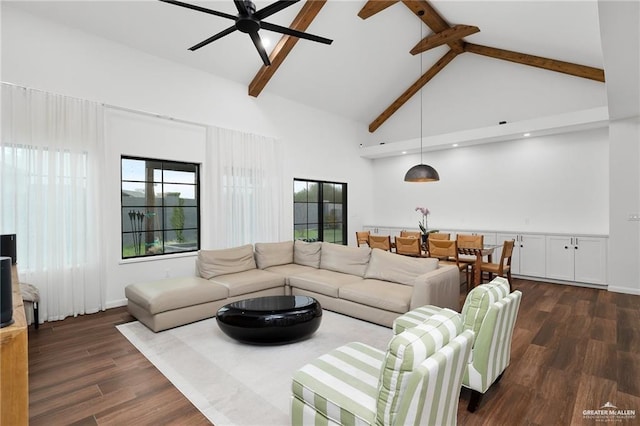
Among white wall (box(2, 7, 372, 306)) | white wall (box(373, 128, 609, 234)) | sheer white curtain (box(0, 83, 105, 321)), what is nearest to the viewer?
sheer white curtain (box(0, 83, 105, 321))

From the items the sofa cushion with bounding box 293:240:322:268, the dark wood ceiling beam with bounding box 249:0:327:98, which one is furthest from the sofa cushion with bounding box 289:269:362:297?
the dark wood ceiling beam with bounding box 249:0:327:98

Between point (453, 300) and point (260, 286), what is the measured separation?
8.37 feet

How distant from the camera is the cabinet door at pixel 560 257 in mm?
5852

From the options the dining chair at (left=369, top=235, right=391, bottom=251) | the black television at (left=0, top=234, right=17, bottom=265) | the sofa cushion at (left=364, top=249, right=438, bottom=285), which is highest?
the black television at (left=0, top=234, right=17, bottom=265)

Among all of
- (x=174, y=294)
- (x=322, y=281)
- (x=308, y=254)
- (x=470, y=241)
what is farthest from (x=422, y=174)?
(x=174, y=294)

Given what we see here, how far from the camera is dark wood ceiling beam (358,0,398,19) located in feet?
16.9

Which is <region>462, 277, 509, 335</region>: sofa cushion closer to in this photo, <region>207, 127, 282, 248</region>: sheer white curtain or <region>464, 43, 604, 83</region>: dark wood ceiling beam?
<region>207, 127, 282, 248</region>: sheer white curtain

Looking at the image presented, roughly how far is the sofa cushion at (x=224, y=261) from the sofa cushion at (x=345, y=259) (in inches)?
46.5

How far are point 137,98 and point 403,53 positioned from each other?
5.27 meters

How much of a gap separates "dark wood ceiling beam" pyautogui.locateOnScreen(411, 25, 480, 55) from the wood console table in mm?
→ 7339

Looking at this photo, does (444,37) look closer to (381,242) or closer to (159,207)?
(381,242)

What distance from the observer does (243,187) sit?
6043mm

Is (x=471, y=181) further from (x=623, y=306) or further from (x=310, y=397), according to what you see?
(x=310, y=397)

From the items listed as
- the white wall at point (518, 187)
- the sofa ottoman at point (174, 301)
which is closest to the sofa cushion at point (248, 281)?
the sofa ottoman at point (174, 301)
